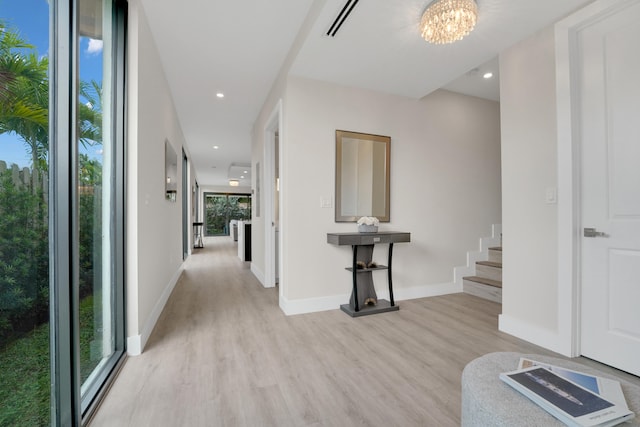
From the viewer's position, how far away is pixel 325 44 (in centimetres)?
232

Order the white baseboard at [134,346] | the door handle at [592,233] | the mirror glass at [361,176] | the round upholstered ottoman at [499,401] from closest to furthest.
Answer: the round upholstered ottoman at [499,401] < the door handle at [592,233] < the white baseboard at [134,346] < the mirror glass at [361,176]

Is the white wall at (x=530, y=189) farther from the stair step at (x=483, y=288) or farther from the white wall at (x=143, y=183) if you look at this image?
the white wall at (x=143, y=183)

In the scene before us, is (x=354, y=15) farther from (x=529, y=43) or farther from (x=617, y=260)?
(x=617, y=260)

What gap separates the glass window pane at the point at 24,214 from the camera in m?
0.85

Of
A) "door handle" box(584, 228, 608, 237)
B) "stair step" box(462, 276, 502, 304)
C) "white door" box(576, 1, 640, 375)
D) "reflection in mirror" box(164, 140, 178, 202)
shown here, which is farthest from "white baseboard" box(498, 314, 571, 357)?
"reflection in mirror" box(164, 140, 178, 202)

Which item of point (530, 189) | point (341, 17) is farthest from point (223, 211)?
point (530, 189)

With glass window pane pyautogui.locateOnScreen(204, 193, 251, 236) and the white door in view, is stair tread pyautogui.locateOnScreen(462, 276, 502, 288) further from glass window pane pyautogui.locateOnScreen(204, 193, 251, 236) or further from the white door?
glass window pane pyautogui.locateOnScreen(204, 193, 251, 236)

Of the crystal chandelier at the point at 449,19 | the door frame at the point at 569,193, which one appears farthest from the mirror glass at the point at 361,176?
the door frame at the point at 569,193

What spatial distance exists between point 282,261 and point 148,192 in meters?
1.36

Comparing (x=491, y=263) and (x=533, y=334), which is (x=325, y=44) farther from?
(x=491, y=263)

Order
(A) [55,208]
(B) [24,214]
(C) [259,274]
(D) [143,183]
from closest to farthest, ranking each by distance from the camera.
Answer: (B) [24,214]
(A) [55,208]
(D) [143,183]
(C) [259,274]

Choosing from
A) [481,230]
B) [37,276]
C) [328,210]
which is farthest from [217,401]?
[481,230]

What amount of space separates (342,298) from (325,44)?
2453 mm

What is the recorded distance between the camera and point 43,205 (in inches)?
42.2
